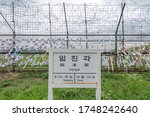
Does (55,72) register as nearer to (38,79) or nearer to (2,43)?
(38,79)

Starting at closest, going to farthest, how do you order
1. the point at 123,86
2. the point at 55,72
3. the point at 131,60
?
the point at 55,72
the point at 123,86
the point at 131,60

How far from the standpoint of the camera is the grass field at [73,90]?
5.80m

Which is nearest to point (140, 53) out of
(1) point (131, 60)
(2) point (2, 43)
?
(1) point (131, 60)

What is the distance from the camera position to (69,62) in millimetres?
4391

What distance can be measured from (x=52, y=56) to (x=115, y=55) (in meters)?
5.20

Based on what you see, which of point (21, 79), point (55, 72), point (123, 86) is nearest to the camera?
point (55, 72)

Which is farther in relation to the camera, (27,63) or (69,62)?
(27,63)

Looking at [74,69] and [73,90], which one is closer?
[74,69]

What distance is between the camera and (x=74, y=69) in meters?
4.38

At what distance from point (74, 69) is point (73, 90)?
6.18 ft

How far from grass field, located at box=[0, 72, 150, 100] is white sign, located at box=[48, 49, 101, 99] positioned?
1.35 m

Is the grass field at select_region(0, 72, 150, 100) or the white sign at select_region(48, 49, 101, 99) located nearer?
the white sign at select_region(48, 49, 101, 99)

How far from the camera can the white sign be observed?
4.35 m

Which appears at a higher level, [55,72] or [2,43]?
[2,43]
